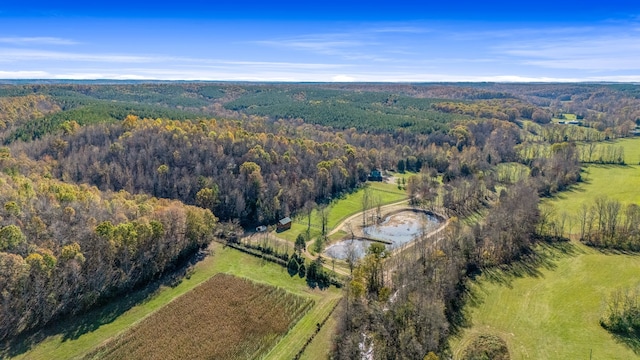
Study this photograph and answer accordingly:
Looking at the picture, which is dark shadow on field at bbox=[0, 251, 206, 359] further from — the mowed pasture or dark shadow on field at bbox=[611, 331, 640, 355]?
dark shadow on field at bbox=[611, 331, 640, 355]

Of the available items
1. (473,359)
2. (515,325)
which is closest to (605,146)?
(515,325)

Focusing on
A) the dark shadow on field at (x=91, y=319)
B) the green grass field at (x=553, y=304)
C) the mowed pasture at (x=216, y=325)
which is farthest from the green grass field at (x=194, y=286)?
the green grass field at (x=553, y=304)

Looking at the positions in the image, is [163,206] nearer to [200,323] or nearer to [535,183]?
[200,323]

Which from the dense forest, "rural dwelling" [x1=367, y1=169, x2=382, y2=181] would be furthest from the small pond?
"rural dwelling" [x1=367, y1=169, x2=382, y2=181]

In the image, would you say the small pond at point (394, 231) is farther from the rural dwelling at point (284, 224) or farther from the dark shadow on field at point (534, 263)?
the dark shadow on field at point (534, 263)

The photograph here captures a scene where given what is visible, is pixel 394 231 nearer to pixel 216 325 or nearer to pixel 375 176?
pixel 375 176

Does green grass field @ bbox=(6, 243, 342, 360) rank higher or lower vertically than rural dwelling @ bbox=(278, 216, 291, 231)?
lower
